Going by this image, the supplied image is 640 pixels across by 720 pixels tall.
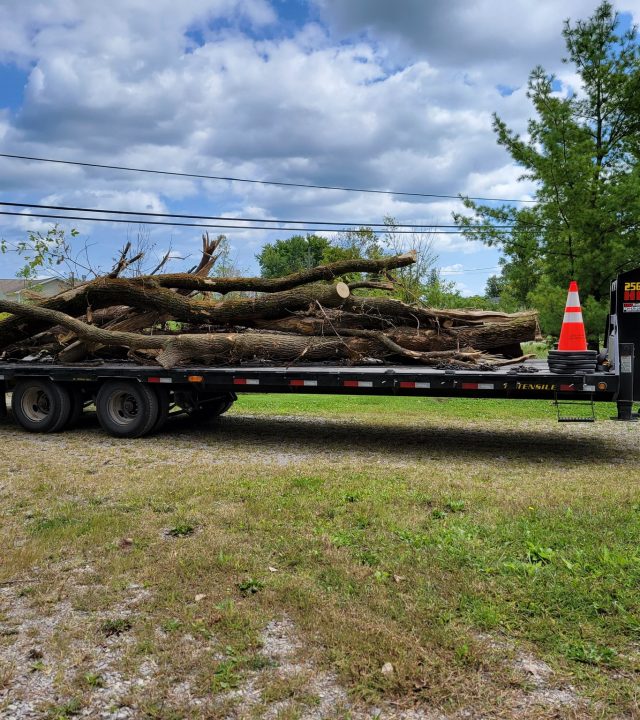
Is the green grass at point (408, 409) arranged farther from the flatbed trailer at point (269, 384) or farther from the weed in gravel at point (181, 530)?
the weed in gravel at point (181, 530)

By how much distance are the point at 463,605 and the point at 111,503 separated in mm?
3525

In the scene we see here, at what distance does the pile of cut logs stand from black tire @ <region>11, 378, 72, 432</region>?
0.70 m

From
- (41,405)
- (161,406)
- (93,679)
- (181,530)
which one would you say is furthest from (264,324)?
(93,679)

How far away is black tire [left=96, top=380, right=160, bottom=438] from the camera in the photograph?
9.54 m

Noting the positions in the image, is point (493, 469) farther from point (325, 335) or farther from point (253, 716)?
point (253, 716)

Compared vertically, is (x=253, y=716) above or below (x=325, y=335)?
below

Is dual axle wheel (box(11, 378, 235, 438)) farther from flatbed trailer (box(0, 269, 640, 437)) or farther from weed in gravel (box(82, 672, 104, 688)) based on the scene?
weed in gravel (box(82, 672, 104, 688))

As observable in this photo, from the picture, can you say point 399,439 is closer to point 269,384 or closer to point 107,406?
point 269,384

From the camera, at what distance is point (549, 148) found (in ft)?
48.1

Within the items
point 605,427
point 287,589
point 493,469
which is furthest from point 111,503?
point 605,427

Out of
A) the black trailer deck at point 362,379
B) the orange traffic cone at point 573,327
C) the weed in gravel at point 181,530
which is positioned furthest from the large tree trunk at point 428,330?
the weed in gravel at point 181,530

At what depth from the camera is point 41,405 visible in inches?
412

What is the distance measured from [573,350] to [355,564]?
4769mm

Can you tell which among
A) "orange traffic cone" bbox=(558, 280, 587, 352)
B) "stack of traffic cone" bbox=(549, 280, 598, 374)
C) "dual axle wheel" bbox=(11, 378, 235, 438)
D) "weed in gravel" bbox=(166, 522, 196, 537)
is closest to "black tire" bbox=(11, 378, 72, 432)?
"dual axle wheel" bbox=(11, 378, 235, 438)
